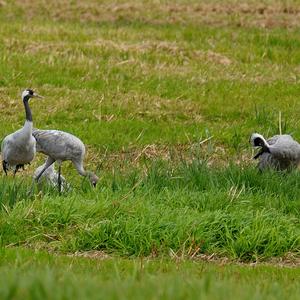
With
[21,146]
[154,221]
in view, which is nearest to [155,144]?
[21,146]

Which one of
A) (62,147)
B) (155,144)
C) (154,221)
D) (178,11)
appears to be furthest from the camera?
(178,11)

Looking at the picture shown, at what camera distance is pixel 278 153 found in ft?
35.0

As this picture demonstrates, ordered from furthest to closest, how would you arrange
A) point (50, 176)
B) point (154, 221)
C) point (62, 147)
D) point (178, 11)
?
1. point (178, 11)
2. point (50, 176)
3. point (62, 147)
4. point (154, 221)

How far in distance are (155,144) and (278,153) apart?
283 centimetres

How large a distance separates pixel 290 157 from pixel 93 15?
1159cm

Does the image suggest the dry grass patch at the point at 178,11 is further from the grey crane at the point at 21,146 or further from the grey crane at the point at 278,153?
the grey crane at the point at 21,146

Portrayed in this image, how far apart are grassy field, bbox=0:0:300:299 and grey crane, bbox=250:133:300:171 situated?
199 millimetres

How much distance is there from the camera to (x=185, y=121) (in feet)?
47.2

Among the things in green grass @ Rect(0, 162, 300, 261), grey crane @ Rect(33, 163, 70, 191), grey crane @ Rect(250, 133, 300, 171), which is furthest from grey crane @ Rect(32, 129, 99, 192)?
grey crane @ Rect(250, 133, 300, 171)

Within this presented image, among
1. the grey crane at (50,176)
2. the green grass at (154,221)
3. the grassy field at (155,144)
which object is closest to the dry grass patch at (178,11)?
the grassy field at (155,144)

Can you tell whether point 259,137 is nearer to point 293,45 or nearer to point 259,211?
point 259,211

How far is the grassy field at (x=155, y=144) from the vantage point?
7301mm

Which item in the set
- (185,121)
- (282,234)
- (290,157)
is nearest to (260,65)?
(185,121)

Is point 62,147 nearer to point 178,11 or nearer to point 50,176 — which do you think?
point 50,176
